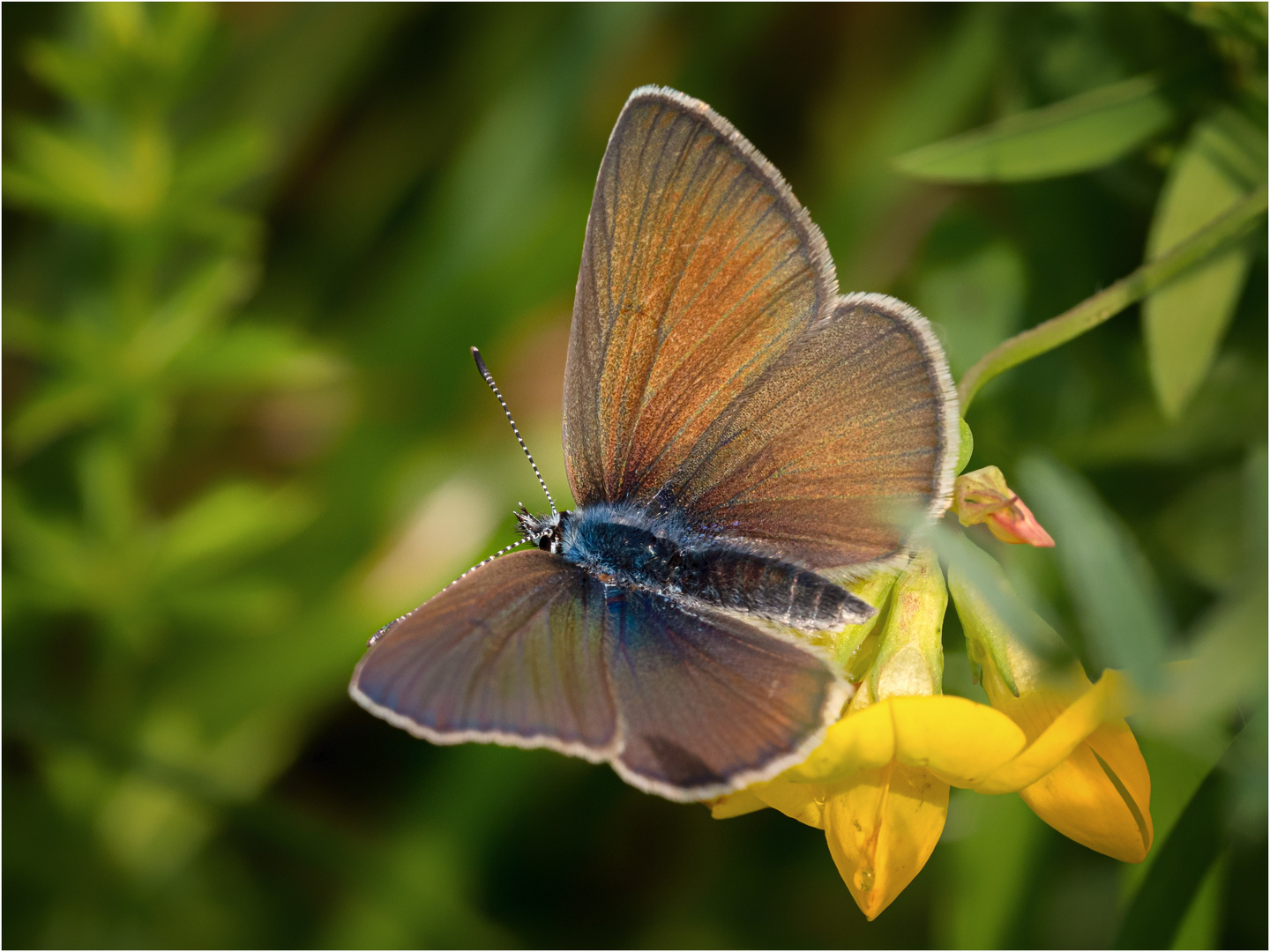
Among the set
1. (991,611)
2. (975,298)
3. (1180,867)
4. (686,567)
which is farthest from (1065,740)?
(975,298)

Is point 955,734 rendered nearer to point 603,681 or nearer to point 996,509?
point 996,509

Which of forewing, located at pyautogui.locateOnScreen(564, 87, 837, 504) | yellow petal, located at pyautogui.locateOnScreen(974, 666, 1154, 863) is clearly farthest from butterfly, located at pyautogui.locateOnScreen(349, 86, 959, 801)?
yellow petal, located at pyautogui.locateOnScreen(974, 666, 1154, 863)

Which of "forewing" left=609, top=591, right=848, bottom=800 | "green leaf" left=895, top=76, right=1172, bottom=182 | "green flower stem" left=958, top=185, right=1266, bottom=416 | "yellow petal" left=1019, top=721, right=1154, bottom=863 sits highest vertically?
"green leaf" left=895, top=76, right=1172, bottom=182

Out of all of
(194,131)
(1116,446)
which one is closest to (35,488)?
(194,131)

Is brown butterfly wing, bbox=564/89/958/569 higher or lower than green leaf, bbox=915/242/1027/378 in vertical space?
higher

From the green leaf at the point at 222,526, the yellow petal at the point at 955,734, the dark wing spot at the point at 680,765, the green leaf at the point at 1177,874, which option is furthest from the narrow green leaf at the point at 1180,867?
the green leaf at the point at 222,526

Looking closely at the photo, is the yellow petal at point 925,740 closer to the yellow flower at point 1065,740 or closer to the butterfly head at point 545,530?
the yellow flower at point 1065,740

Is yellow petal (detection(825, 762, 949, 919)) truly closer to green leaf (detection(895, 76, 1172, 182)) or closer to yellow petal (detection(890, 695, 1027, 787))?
yellow petal (detection(890, 695, 1027, 787))
